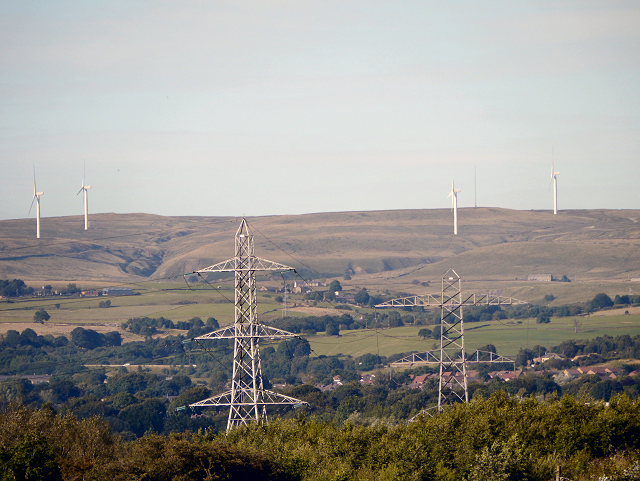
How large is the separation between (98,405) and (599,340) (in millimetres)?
109023

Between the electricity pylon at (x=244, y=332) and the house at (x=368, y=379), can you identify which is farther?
the house at (x=368, y=379)

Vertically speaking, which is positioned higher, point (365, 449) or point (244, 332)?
point (244, 332)

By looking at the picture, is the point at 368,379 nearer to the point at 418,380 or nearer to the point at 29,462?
the point at 418,380

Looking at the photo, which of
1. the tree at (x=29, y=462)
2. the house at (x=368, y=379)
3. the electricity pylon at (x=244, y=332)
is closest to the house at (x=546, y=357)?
the house at (x=368, y=379)

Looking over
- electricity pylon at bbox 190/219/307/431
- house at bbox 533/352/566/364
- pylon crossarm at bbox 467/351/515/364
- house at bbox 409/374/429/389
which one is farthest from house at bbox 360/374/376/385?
Answer: electricity pylon at bbox 190/219/307/431

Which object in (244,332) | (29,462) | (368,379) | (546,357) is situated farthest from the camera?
(546,357)

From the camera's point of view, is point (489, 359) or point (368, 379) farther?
point (368, 379)

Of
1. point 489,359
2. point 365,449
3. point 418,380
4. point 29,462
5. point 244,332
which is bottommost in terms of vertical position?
point 418,380

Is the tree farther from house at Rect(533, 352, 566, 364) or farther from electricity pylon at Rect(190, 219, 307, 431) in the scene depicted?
house at Rect(533, 352, 566, 364)

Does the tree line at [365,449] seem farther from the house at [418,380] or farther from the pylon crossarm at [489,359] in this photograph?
the house at [418,380]

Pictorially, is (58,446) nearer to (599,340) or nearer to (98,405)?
(98,405)

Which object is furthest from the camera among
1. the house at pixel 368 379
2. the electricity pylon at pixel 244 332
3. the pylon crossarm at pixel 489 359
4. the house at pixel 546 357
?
the house at pixel 546 357

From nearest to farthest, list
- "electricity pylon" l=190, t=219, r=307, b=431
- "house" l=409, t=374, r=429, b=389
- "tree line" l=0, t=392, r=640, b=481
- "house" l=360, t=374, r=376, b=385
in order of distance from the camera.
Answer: "tree line" l=0, t=392, r=640, b=481
"electricity pylon" l=190, t=219, r=307, b=431
"house" l=409, t=374, r=429, b=389
"house" l=360, t=374, r=376, b=385

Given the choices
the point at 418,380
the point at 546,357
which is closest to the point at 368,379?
the point at 418,380
